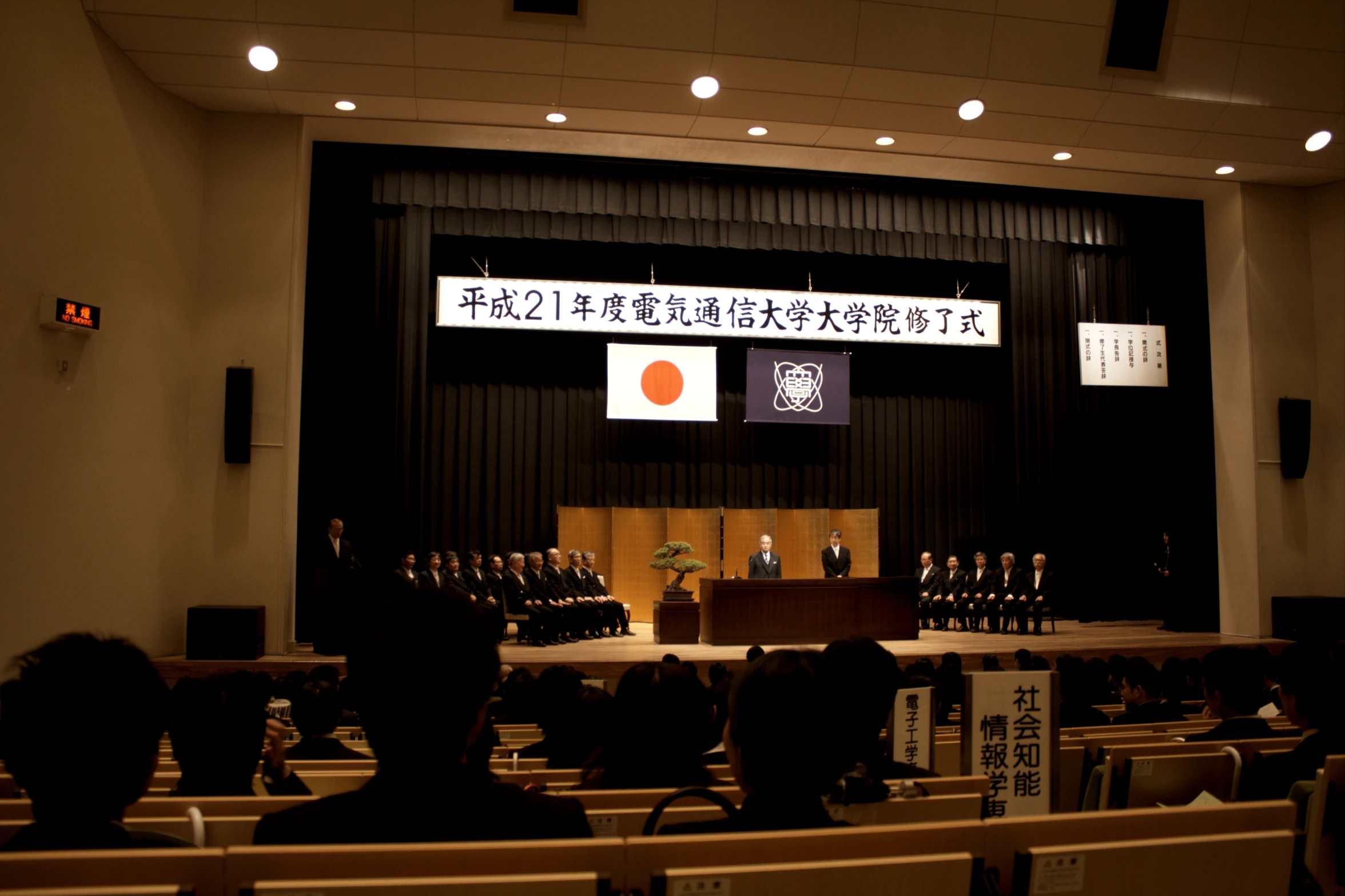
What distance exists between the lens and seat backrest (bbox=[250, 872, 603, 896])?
2.97 feet

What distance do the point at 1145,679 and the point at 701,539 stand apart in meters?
6.82

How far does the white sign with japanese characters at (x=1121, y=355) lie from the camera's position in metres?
9.46

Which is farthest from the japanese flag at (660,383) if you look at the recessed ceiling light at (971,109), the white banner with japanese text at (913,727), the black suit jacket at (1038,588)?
the white banner with japanese text at (913,727)

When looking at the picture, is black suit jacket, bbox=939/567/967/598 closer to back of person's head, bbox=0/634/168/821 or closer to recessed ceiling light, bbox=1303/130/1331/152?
recessed ceiling light, bbox=1303/130/1331/152

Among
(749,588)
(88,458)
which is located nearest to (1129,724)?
(749,588)

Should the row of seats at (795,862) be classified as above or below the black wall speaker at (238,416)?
below

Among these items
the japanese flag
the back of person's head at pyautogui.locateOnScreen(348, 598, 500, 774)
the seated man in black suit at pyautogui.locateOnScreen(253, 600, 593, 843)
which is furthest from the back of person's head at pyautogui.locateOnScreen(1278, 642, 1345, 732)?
the japanese flag

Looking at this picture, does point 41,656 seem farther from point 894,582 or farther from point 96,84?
point 894,582

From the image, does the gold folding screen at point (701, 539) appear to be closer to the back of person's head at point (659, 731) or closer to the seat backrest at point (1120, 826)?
the back of person's head at point (659, 731)

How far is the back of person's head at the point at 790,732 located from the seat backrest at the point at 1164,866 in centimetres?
28

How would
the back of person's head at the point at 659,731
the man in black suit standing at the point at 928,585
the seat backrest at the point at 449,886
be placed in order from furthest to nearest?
1. the man in black suit standing at the point at 928,585
2. the back of person's head at the point at 659,731
3. the seat backrest at the point at 449,886

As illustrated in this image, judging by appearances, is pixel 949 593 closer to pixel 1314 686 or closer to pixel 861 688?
pixel 1314 686

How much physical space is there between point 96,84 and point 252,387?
2393 mm

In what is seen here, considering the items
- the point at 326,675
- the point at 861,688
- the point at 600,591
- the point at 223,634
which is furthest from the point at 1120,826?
the point at 600,591
